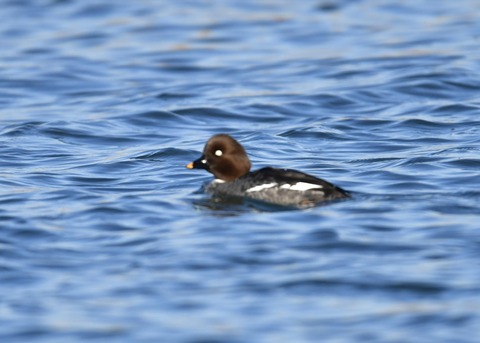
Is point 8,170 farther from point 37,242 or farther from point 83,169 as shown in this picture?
point 37,242

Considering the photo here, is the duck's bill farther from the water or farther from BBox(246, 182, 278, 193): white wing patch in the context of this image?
BBox(246, 182, 278, 193): white wing patch

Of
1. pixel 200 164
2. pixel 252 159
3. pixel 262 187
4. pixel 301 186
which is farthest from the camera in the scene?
pixel 252 159

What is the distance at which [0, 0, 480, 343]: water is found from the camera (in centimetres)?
834

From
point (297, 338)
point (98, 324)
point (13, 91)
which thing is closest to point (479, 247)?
point (297, 338)

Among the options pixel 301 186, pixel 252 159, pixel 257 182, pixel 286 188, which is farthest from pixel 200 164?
pixel 252 159

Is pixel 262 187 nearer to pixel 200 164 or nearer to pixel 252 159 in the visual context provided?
pixel 200 164

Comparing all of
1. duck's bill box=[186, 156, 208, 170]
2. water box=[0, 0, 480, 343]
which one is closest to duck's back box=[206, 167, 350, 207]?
water box=[0, 0, 480, 343]

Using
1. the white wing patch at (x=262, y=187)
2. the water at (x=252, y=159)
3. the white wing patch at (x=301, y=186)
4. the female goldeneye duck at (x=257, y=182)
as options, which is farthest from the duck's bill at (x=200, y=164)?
the white wing patch at (x=301, y=186)

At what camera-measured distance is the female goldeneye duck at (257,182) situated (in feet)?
36.6

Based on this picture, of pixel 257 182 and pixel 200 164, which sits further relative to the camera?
pixel 200 164

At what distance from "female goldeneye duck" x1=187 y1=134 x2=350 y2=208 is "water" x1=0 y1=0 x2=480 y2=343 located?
0.17 meters

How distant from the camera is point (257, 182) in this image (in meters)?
11.4

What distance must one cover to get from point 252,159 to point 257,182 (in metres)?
3.13

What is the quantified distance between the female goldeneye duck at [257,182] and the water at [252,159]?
169mm
